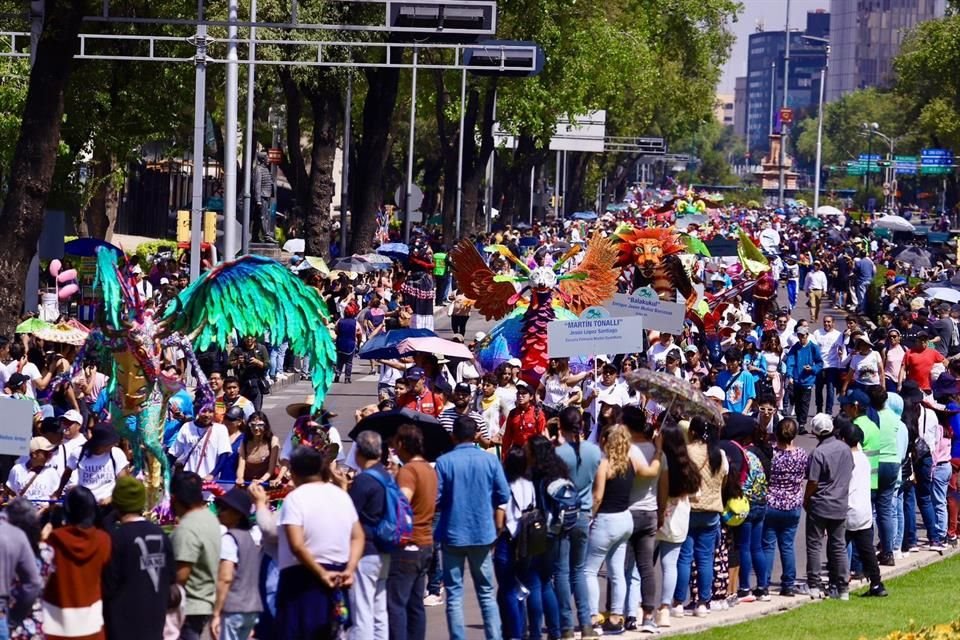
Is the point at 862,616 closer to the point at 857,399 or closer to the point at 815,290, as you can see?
the point at 857,399

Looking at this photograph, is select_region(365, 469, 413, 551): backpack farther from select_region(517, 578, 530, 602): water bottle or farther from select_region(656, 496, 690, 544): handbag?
select_region(656, 496, 690, 544): handbag

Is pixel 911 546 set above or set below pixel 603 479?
below

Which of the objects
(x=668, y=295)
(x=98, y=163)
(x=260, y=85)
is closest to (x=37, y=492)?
(x=668, y=295)

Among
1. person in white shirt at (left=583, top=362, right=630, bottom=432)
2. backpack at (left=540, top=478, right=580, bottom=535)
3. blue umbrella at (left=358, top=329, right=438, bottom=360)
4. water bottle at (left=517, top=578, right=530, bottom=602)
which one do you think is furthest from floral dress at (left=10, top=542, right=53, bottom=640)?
person in white shirt at (left=583, top=362, right=630, bottom=432)

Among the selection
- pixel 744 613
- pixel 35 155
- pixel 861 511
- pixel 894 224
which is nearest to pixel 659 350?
pixel 35 155

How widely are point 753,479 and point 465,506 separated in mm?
2912

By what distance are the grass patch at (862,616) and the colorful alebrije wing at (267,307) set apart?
3182 millimetres

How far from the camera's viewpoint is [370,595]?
34.6 ft

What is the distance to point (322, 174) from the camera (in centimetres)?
4031

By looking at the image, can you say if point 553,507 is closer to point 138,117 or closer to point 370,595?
point 370,595

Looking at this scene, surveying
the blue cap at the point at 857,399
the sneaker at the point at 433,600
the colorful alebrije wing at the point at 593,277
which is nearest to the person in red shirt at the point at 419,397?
the sneaker at the point at 433,600

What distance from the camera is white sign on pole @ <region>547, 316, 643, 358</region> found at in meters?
17.2

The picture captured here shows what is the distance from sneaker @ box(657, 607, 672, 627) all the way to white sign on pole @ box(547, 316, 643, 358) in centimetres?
463

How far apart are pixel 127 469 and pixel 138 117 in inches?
905
